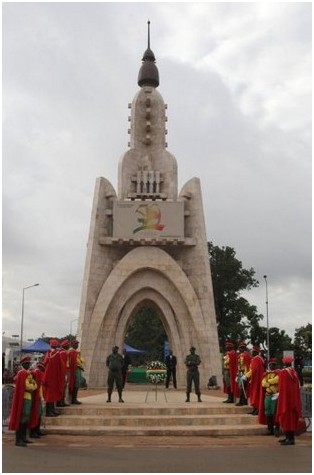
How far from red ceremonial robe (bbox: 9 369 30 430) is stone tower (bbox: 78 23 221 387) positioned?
14.9m

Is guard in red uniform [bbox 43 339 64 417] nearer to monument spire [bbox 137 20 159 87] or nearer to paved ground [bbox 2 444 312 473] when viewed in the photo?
paved ground [bbox 2 444 312 473]

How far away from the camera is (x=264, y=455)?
9.39 meters

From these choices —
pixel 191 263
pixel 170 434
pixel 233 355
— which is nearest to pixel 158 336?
pixel 191 263

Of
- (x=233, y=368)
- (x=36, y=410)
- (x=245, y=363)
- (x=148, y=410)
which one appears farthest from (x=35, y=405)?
(x=233, y=368)

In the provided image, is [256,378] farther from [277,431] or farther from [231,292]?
[231,292]

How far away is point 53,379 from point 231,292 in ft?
121

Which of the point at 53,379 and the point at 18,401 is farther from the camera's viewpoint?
the point at 53,379

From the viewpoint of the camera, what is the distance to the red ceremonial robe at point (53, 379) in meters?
13.2

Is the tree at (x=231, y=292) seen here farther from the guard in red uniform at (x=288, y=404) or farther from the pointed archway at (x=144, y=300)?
the guard in red uniform at (x=288, y=404)

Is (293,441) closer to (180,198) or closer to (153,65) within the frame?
(180,198)

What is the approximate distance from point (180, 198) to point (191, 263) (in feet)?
11.5

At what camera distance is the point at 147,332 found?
61156mm

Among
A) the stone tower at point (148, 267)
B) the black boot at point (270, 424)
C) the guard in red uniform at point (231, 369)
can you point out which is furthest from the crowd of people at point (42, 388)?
the stone tower at point (148, 267)

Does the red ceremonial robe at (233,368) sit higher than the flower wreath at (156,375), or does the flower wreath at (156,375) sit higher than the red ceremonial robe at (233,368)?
the red ceremonial robe at (233,368)
